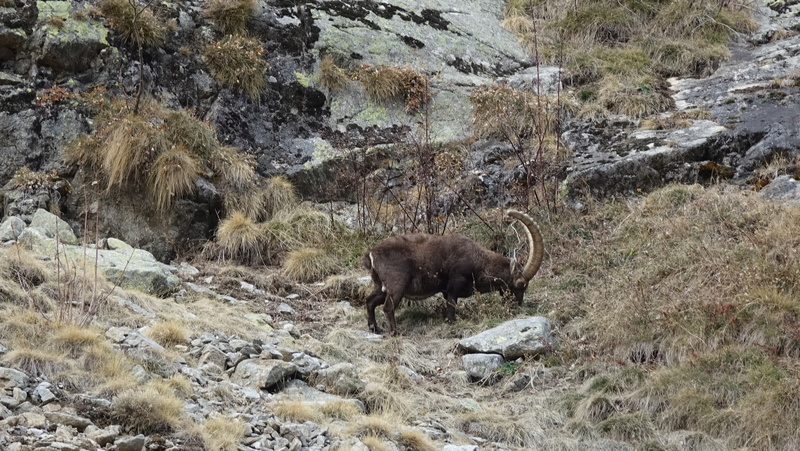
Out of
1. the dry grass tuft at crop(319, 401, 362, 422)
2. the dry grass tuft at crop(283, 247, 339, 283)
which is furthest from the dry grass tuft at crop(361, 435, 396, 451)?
the dry grass tuft at crop(283, 247, 339, 283)

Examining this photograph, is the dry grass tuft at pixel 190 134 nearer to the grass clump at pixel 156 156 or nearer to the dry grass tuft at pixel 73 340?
the grass clump at pixel 156 156

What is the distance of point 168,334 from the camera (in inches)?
293

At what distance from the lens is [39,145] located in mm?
12031

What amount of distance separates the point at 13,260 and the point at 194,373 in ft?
8.95

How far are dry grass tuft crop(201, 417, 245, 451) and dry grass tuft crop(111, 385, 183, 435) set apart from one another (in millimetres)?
219

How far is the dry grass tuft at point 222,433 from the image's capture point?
214 inches

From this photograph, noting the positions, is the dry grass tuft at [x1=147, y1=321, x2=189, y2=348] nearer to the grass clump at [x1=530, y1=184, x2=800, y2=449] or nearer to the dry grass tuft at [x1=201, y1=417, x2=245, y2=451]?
the dry grass tuft at [x1=201, y1=417, x2=245, y2=451]

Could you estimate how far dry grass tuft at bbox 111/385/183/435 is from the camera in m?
5.49

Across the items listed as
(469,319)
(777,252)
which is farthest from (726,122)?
(469,319)

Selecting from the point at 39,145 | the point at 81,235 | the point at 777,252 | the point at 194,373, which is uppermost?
the point at 777,252

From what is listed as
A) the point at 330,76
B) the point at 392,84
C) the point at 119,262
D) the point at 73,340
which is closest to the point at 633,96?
the point at 392,84

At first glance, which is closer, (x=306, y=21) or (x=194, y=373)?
(x=194, y=373)

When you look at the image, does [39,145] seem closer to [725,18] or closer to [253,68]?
[253,68]

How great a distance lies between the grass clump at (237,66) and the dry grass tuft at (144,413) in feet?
28.1
